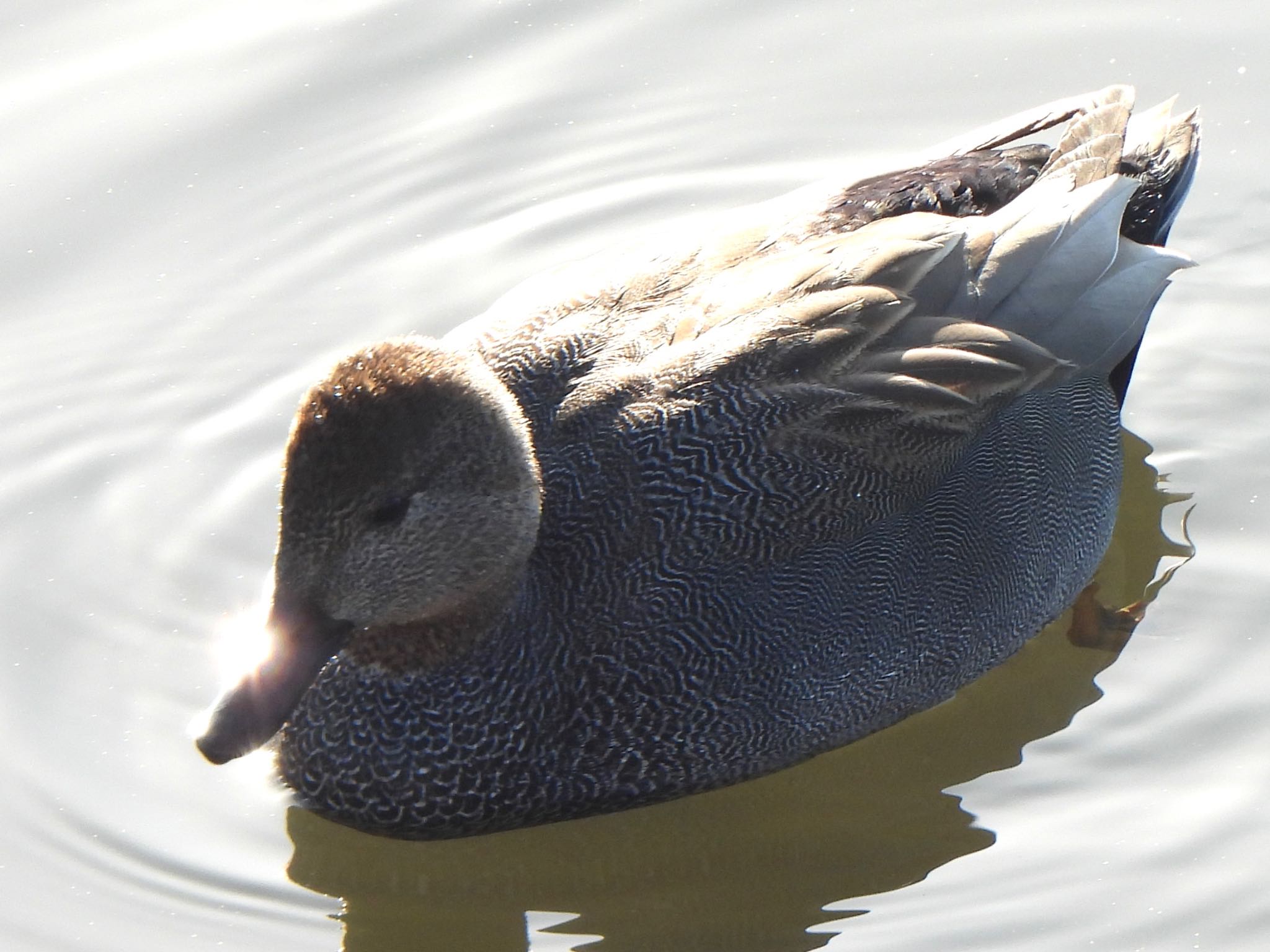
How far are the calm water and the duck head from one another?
0.81 metres

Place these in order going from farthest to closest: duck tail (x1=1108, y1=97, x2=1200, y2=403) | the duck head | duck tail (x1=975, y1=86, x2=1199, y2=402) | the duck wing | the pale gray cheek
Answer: duck tail (x1=1108, y1=97, x2=1200, y2=403), duck tail (x1=975, y1=86, x2=1199, y2=402), the duck wing, the pale gray cheek, the duck head

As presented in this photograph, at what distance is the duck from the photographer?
18.9 feet

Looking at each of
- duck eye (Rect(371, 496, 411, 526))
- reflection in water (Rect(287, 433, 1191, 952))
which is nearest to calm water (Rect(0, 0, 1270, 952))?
reflection in water (Rect(287, 433, 1191, 952))

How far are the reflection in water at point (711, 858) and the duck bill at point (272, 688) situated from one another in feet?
2.29

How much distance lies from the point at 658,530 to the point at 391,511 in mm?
864

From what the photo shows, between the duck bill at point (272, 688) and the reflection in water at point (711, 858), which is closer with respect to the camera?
the duck bill at point (272, 688)

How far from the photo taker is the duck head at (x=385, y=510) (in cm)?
560

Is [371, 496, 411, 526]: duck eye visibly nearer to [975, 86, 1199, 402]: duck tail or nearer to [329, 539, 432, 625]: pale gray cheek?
[329, 539, 432, 625]: pale gray cheek

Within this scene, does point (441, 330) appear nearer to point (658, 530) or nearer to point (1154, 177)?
point (658, 530)

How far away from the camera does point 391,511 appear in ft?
18.8

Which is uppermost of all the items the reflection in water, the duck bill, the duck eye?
the duck eye

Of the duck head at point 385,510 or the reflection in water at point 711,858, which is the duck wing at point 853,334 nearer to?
the duck head at point 385,510

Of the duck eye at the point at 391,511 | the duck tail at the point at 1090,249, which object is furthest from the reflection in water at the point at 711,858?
the duck tail at the point at 1090,249

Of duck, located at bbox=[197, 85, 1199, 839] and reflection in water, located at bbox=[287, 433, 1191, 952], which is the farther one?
reflection in water, located at bbox=[287, 433, 1191, 952]
